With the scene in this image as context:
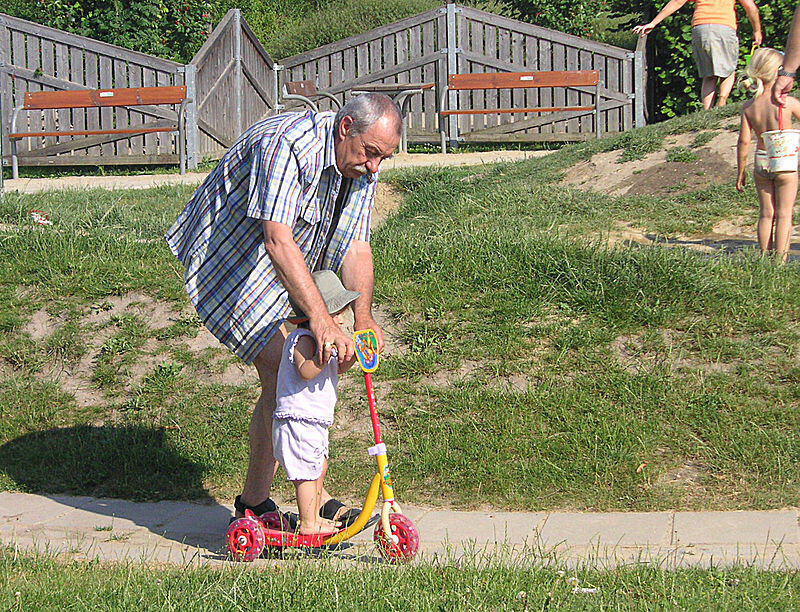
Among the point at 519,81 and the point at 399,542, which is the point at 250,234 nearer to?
the point at 399,542

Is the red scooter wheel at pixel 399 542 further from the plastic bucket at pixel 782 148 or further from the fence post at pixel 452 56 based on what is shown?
the fence post at pixel 452 56

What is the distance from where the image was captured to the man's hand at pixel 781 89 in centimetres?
656

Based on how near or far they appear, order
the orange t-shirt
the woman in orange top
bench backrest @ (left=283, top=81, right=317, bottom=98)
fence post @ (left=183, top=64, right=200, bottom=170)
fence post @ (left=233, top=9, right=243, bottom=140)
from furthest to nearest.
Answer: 1. fence post @ (left=233, top=9, right=243, bottom=140)
2. bench backrest @ (left=283, top=81, right=317, bottom=98)
3. fence post @ (left=183, top=64, right=200, bottom=170)
4. the orange t-shirt
5. the woman in orange top

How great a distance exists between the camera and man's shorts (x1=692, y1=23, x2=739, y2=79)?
11.5 metres

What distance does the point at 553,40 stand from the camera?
56.3 feet

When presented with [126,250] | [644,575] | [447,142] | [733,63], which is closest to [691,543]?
[644,575]

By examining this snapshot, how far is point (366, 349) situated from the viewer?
12.1ft

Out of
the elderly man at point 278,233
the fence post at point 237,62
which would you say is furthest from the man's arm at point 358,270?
the fence post at point 237,62

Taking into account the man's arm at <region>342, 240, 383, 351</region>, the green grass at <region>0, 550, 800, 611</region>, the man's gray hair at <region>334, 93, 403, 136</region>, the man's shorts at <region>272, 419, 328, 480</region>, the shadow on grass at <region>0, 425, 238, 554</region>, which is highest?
the man's gray hair at <region>334, 93, 403, 136</region>

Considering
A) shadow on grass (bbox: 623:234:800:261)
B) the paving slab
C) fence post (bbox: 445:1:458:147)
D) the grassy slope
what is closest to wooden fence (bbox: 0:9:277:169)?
fence post (bbox: 445:1:458:147)

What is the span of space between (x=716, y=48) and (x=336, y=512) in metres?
9.29

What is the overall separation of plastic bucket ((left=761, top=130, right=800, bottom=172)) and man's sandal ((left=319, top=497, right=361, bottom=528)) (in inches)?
160

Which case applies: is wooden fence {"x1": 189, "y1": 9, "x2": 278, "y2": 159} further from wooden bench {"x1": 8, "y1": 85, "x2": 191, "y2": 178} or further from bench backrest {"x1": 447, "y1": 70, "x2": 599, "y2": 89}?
bench backrest {"x1": 447, "y1": 70, "x2": 599, "y2": 89}

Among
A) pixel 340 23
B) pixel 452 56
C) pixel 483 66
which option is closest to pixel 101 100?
pixel 452 56
